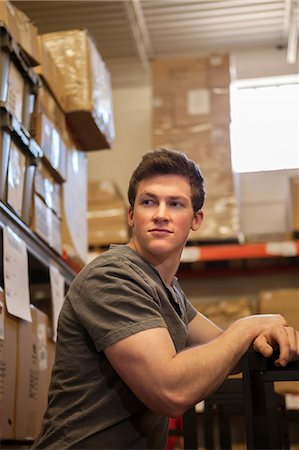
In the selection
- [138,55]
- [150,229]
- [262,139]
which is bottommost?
[150,229]

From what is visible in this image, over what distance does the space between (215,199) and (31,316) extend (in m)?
2.87

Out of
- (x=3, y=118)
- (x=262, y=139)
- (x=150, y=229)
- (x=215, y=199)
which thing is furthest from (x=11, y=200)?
(x=262, y=139)

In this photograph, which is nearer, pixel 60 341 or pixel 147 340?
pixel 147 340

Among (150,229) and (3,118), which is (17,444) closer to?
(150,229)

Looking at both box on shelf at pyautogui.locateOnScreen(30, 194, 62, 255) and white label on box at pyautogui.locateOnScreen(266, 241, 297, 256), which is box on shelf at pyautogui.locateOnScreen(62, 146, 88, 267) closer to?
box on shelf at pyautogui.locateOnScreen(30, 194, 62, 255)

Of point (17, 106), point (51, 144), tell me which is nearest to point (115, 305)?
point (17, 106)

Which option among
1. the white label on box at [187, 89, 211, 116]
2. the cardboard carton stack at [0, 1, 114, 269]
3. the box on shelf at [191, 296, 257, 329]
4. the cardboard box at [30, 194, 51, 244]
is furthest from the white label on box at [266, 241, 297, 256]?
the cardboard box at [30, 194, 51, 244]

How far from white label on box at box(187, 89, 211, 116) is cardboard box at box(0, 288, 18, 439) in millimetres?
3503

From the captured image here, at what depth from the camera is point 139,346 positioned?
5.27 ft

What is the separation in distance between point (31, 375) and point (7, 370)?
271 mm

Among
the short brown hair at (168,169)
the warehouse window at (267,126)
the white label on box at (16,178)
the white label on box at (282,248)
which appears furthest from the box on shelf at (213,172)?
the short brown hair at (168,169)

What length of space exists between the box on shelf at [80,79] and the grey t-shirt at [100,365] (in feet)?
5.40

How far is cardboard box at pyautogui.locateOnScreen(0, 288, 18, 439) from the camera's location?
228cm

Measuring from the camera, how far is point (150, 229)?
1971 millimetres
